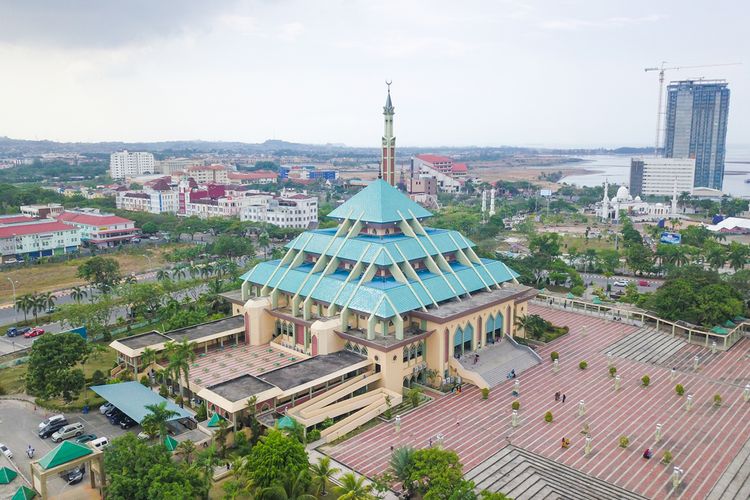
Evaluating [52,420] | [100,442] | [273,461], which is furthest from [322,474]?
[52,420]

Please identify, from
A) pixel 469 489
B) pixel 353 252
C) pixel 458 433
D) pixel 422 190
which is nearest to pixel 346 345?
pixel 353 252

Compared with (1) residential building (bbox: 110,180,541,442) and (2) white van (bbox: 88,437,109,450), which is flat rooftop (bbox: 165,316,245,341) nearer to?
(1) residential building (bbox: 110,180,541,442)

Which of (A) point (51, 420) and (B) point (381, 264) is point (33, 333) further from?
(B) point (381, 264)

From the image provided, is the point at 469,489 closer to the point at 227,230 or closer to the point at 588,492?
the point at 588,492

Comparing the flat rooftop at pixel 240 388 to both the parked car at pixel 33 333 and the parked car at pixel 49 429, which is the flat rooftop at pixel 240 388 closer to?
the parked car at pixel 49 429

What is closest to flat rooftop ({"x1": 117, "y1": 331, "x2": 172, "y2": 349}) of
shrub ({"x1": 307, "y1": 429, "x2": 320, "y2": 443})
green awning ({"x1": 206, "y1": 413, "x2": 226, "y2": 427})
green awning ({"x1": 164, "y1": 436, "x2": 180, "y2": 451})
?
green awning ({"x1": 206, "y1": 413, "x2": 226, "y2": 427})
